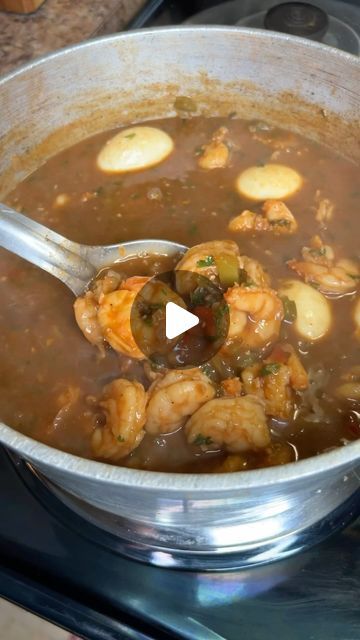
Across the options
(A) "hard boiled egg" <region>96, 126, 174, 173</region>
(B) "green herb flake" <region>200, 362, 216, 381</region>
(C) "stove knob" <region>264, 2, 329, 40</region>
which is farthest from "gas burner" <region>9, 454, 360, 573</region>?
(C) "stove knob" <region>264, 2, 329, 40</region>

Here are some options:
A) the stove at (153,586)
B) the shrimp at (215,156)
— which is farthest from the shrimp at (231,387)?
the shrimp at (215,156)

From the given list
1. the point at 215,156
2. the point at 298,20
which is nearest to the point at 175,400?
the point at 215,156

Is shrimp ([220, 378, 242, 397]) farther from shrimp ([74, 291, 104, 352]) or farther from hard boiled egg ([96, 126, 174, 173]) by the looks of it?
hard boiled egg ([96, 126, 174, 173])

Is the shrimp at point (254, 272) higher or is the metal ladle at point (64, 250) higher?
the metal ladle at point (64, 250)

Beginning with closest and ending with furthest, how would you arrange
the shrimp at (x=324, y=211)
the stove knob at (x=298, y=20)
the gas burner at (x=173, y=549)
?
1. the gas burner at (x=173, y=549)
2. the shrimp at (x=324, y=211)
3. the stove knob at (x=298, y=20)

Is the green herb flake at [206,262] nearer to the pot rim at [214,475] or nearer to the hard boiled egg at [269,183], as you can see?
the hard boiled egg at [269,183]
